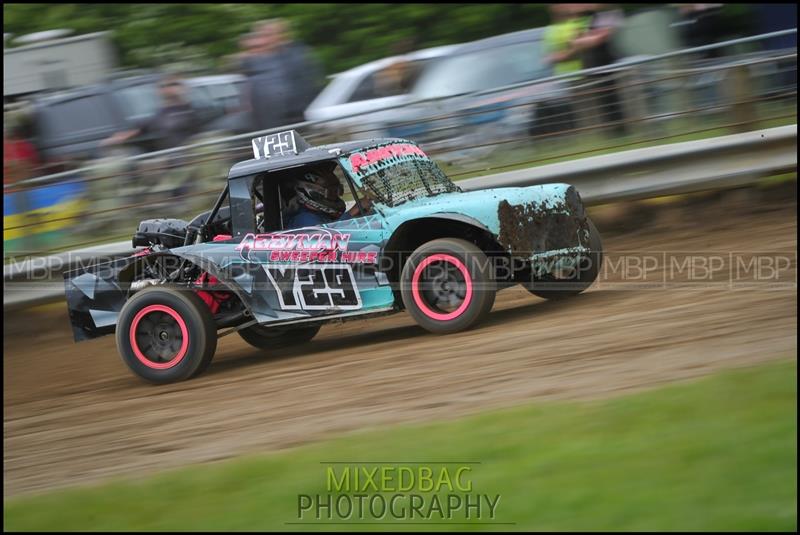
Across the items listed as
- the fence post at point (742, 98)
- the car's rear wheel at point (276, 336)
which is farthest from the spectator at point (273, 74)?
the fence post at point (742, 98)

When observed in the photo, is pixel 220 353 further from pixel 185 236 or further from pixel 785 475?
pixel 785 475

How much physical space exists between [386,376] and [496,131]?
415cm

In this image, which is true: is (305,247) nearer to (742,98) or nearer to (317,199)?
(317,199)

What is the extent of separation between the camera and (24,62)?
15.0m

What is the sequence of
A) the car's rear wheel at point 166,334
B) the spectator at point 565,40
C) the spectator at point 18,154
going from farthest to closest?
1. the spectator at point 18,154
2. the spectator at point 565,40
3. the car's rear wheel at point 166,334

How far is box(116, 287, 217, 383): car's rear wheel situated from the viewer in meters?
7.70

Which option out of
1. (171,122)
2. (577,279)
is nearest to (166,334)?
(577,279)

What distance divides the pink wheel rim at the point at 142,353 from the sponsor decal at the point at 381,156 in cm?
176

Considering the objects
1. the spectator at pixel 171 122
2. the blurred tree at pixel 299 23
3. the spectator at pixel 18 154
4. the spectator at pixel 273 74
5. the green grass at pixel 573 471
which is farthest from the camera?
the blurred tree at pixel 299 23

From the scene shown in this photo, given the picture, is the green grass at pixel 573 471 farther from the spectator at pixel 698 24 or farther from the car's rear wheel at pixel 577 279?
the spectator at pixel 698 24

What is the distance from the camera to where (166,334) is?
787cm

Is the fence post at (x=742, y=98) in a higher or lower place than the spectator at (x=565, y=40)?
lower

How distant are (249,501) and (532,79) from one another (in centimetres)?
756

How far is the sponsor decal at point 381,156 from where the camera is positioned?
24.9 feet
